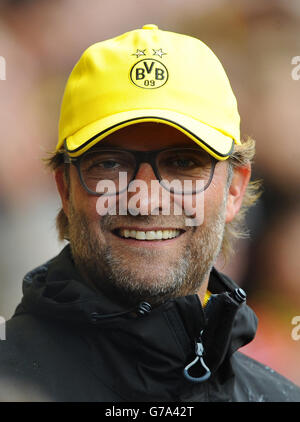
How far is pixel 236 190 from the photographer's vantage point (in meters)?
1.96

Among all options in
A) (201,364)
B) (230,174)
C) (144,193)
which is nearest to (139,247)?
(144,193)

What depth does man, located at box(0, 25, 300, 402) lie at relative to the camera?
1.45 meters

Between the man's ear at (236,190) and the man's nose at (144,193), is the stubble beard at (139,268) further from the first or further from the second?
the man's ear at (236,190)

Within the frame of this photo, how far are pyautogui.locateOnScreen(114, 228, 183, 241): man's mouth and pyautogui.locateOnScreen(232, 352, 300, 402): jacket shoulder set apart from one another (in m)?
0.48

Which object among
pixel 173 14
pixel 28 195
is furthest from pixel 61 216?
pixel 173 14

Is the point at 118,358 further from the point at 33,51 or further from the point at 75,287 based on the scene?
the point at 33,51

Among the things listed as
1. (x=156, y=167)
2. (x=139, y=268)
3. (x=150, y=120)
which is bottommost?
(x=139, y=268)

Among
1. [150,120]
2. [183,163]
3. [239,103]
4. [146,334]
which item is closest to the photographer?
[146,334]

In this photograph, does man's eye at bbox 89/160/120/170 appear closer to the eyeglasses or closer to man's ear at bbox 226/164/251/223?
the eyeglasses

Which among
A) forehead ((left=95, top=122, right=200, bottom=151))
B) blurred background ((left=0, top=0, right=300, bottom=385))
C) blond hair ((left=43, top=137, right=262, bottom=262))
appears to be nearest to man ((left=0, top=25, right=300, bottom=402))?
forehead ((left=95, top=122, right=200, bottom=151))

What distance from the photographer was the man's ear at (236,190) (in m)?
1.92

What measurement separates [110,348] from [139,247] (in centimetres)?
28

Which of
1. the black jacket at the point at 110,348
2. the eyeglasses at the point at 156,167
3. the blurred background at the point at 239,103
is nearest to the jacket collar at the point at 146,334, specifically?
the black jacket at the point at 110,348

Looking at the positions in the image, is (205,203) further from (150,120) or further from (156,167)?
(150,120)
